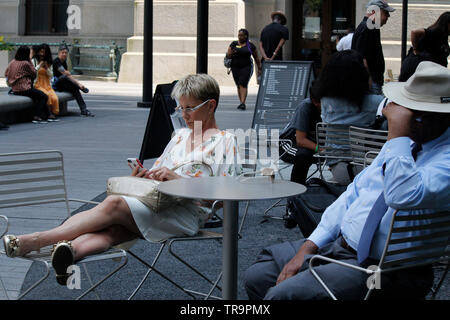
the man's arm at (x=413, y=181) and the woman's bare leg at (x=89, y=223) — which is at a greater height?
the man's arm at (x=413, y=181)

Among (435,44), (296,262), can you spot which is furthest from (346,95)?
(296,262)

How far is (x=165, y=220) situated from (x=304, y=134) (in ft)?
8.81

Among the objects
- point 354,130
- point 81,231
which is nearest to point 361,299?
point 81,231

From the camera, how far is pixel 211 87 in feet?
13.9

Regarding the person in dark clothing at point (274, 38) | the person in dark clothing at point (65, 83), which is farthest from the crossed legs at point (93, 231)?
the person in dark clothing at point (274, 38)

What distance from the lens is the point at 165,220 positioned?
3.87 meters

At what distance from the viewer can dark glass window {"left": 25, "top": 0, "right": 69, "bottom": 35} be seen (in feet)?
97.1

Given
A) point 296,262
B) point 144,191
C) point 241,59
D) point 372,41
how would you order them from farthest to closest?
point 241,59 < point 372,41 < point 144,191 < point 296,262

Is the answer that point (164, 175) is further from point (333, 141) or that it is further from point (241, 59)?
point (241, 59)

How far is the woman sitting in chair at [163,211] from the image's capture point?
3.62 metres

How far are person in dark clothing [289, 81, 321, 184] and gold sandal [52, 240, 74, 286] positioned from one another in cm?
317

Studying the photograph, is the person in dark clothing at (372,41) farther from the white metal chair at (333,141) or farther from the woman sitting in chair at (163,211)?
the woman sitting in chair at (163,211)

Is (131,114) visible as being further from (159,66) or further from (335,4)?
(335,4)

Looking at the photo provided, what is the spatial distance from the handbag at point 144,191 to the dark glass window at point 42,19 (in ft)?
87.9
